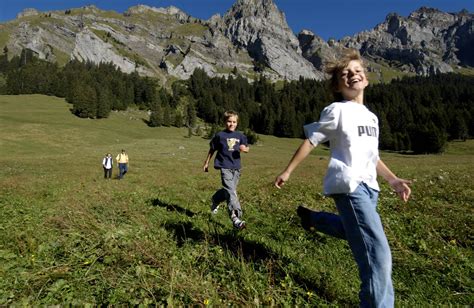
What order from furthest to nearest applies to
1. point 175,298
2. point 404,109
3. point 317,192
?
point 404,109 < point 317,192 < point 175,298

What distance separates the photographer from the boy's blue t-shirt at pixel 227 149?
347 inches

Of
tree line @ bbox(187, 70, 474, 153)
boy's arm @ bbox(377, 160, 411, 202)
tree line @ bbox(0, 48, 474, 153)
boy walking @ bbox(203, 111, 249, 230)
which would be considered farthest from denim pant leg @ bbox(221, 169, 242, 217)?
tree line @ bbox(0, 48, 474, 153)

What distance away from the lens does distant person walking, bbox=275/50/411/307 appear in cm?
368

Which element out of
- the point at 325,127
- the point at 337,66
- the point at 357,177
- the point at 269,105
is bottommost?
the point at 357,177

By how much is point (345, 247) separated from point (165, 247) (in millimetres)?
3117

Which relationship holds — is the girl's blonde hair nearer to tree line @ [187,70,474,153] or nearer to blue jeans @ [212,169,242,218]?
blue jeans @ [212,169,242,218]

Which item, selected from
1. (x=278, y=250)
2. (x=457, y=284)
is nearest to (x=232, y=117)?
(x=278, y=250)

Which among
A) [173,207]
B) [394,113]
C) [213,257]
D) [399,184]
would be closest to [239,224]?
[213,257]

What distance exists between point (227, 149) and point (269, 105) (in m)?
166

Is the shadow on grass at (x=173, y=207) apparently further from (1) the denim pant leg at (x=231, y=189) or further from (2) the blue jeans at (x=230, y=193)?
(1) the denim pant leg at (x=231, y=189)

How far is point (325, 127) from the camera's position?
4062mm

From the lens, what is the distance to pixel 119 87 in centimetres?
17075

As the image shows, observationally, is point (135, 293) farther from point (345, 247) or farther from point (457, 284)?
point (457, 284)

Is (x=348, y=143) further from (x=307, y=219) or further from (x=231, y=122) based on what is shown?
(x=231, y=122)
